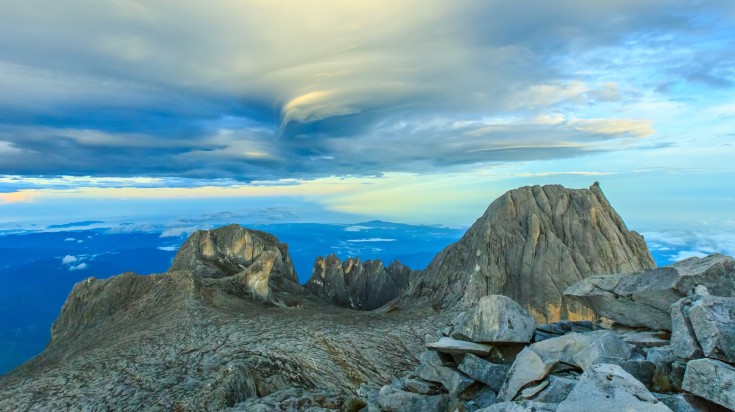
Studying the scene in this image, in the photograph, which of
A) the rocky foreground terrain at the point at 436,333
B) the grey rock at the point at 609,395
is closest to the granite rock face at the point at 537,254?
the rocky foreground terrain at the point at 436,333

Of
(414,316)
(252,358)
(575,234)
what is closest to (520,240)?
(575,234)

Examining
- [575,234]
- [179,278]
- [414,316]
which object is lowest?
[414,316]

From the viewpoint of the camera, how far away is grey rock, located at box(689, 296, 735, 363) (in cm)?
1576

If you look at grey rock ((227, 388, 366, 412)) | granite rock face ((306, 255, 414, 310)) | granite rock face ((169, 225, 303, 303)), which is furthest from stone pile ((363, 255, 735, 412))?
granite rock face ((306, 255, 414, 310))

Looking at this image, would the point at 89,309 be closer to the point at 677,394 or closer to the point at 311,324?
the point at 311,324

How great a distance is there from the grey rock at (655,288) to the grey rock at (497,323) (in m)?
5.33

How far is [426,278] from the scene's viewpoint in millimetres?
89500

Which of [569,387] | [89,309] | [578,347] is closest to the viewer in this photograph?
[569,387]

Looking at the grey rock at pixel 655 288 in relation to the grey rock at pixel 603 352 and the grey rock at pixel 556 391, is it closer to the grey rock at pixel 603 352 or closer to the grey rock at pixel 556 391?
the grey rock at pixel 603 352

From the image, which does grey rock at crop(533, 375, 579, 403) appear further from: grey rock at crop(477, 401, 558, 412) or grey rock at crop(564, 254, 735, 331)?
grey rock at crop(564, 254, 735, 331)

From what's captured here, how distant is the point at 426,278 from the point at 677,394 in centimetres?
7516

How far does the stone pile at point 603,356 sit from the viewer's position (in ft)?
45.9

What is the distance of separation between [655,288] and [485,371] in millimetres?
10504

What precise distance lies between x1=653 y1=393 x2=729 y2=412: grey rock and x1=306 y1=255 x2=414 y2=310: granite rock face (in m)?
107
